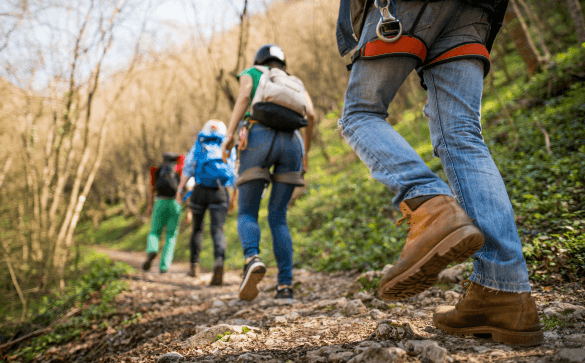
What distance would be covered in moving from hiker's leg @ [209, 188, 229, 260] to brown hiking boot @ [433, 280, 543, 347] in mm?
3580

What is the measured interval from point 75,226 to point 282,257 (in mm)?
5062

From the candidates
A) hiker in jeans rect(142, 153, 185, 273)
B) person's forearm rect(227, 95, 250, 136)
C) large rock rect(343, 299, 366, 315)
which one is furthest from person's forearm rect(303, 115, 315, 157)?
hiker in jeans rect(142, 153, 185, 273)

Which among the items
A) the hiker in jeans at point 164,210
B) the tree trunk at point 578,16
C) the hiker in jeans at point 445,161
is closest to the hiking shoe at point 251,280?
the hiker in jeans at point 445,161

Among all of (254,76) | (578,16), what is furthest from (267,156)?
(578,16)

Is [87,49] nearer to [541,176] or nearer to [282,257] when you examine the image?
[282,257]

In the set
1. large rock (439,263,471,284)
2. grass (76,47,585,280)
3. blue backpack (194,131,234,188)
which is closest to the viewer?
large rock (439,263,471,284)

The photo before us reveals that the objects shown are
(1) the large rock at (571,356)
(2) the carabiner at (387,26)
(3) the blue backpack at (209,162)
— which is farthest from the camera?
(3) the blue backpack at (209,162)

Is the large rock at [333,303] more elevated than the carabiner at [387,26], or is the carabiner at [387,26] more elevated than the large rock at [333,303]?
the carabiner at [387,26]

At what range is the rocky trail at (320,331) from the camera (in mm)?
1206

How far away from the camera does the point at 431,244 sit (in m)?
1.18

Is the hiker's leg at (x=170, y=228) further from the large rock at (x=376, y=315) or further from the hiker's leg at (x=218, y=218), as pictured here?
the large rock at (x=376, y=315)

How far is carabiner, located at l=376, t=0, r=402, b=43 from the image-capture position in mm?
1317

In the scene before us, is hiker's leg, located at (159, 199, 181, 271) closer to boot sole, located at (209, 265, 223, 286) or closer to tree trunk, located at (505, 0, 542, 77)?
boot sole, located at (209, 265, 223, 286)

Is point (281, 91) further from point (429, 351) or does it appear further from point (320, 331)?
point (429, 351)
